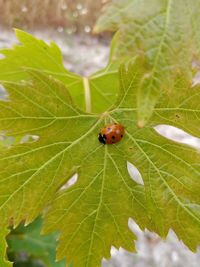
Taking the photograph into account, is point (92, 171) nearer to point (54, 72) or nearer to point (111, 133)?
point (111, 133)

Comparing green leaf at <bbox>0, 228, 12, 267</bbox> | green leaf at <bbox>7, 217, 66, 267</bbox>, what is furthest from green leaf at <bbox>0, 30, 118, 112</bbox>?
green leaf at <bbox>7, 217, 66, 267</bbox>

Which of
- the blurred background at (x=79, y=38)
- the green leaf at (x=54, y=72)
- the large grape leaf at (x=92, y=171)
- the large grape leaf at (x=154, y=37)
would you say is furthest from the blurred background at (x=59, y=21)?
the large grape leaf at (x=154, y=37)

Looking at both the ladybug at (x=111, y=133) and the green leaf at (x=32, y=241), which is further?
the green leaf at (x=32, y=241)

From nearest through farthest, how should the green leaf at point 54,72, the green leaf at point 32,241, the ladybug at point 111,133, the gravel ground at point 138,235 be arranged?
the ladybug at point 111,133, the green leaf at point 54,72, the green leaf at point 32,241, the gravel ground at point 138,235

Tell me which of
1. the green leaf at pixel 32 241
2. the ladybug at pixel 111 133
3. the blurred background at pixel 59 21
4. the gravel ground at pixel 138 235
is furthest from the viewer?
the blurred background at pixel 59 21

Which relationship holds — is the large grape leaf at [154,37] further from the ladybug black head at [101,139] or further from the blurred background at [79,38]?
the blurred background at [79,38]

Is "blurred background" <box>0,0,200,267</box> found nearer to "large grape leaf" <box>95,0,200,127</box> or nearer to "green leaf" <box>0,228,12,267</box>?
"green leaf" <box>0,228,12,267</box>

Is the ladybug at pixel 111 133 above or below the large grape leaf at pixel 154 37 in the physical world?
below
